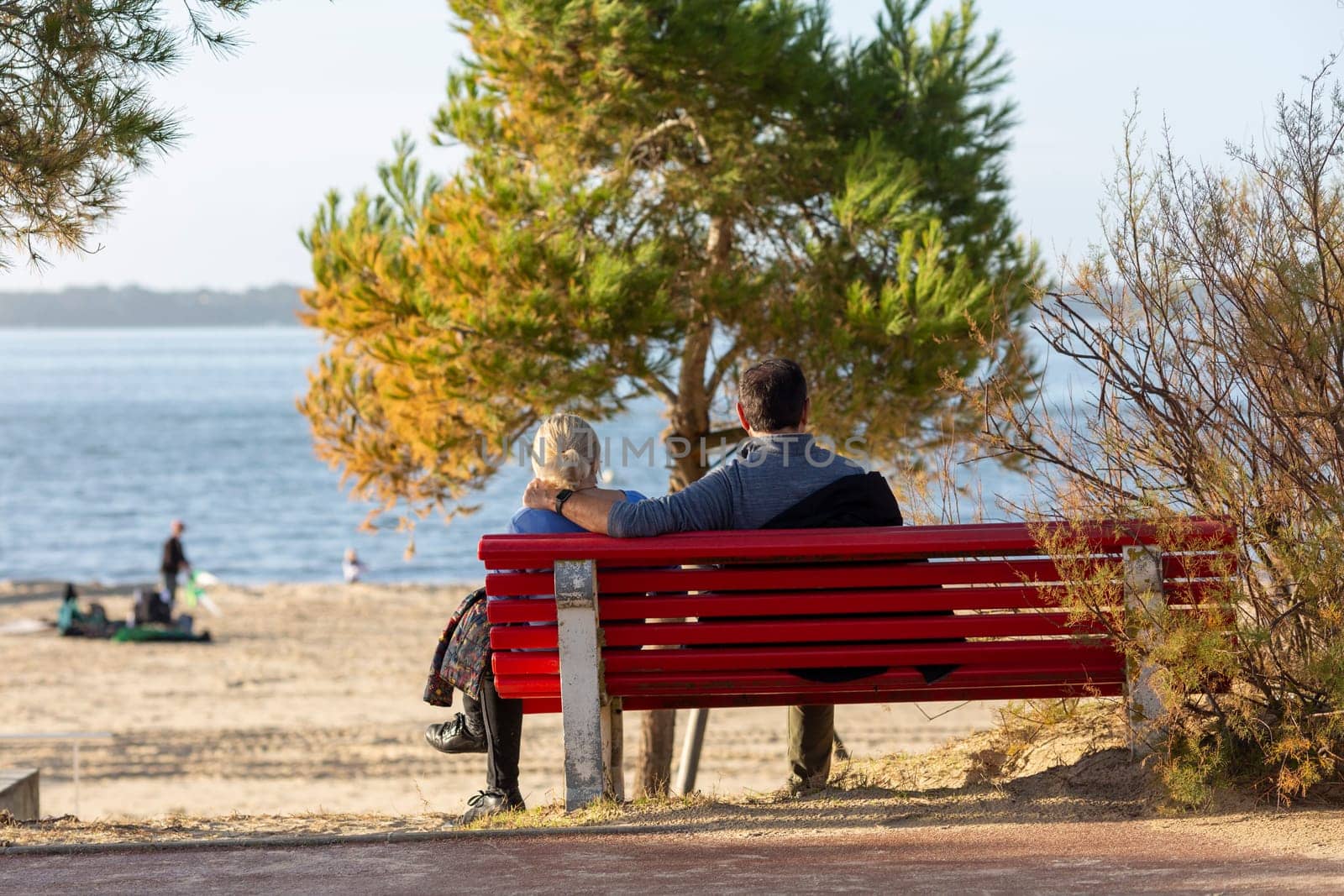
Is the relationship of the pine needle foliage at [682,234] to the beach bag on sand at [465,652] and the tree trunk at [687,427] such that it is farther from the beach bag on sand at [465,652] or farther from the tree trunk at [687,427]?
the beach bag on sand at [465,652]

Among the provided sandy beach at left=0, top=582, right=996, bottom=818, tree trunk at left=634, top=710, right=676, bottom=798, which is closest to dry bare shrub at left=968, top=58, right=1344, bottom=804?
tree trunk at left=634, top=710, right=676, bottom=798

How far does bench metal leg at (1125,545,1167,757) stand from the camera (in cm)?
413

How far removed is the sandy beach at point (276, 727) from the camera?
1270 centimetres

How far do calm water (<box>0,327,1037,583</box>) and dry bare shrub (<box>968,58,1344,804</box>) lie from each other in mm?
7245

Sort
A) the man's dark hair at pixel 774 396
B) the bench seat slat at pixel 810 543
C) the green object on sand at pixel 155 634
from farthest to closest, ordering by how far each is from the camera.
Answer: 1. the green object on sand at pixel 155 634
2. the man's dark hair at pixel 774 396
3. the bench seat slat at pixel 810 543

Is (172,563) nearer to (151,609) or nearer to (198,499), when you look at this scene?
(151,609)

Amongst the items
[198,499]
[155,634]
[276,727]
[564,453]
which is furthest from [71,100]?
[198,499]

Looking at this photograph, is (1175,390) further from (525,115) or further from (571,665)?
(525,115)

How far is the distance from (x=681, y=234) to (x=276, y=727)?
964 centimetres

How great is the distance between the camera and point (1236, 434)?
14.4ft

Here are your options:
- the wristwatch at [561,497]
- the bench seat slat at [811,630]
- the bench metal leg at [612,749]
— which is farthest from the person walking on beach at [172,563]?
the bench seat slat at [811,630]

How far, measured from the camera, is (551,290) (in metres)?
7.72

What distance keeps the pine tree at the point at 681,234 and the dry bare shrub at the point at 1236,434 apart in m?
2.96

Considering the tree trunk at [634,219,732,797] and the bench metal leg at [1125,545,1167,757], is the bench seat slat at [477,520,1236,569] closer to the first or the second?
the bench metal leg at [1125,545,1167,757]
